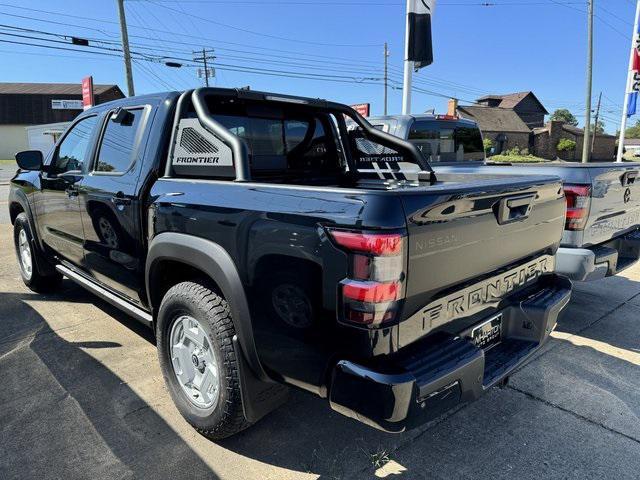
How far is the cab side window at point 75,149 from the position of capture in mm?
3764

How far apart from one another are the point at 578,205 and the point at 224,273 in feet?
9.86

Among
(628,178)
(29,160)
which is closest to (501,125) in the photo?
(628,178)

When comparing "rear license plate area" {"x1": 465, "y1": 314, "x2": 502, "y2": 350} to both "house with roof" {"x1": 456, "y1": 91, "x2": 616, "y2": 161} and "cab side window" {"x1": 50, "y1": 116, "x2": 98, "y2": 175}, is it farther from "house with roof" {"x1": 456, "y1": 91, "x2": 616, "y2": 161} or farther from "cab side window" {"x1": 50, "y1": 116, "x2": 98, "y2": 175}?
"house with roof" {"x1": 456, "y1": 91, "x2": 616, "y2": 161}

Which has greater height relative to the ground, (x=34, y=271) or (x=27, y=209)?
(x=27, y=209)

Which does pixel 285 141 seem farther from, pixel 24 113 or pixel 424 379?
pixel 24 113

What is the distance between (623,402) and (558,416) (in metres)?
0.52

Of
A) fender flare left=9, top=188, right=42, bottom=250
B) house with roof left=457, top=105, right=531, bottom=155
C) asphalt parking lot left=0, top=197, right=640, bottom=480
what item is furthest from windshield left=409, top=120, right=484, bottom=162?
house with roof left=457, top=105, right=531, bottom=155

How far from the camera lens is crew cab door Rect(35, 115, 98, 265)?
372cm

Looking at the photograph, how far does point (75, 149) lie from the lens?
4035 mm

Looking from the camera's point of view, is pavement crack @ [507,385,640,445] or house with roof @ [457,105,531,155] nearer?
pavement crack @ [507,385,640,445]

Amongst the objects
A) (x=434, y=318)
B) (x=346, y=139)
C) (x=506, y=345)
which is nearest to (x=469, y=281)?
(x=434, y=318)

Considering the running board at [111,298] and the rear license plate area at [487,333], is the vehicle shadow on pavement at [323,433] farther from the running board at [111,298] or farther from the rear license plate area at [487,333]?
the rear license plate area at [487,333]

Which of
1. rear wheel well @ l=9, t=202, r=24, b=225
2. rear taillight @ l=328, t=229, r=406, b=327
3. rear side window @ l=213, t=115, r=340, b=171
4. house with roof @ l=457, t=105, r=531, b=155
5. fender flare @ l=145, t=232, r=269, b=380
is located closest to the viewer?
rear taillight @ l=328, t=229, r=406, b=327

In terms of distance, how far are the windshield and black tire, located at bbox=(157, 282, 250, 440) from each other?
4.24 metres
